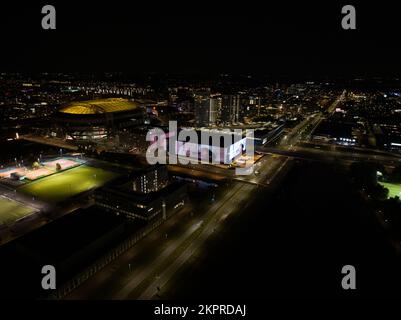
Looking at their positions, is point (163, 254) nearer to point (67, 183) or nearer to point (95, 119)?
point (67, 183)

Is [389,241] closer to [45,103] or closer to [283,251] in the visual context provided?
[283,251]

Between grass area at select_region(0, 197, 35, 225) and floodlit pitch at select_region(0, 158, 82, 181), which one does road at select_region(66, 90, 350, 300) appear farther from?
floodlit pitch at select_region(0, 158, 82, 181)

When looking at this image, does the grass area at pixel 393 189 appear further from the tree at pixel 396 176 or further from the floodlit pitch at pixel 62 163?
the floodlit pitch at pixel 62 163

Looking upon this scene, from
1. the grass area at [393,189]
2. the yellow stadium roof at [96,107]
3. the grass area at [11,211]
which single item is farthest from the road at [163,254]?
the yellow stadium roof at [96,107]

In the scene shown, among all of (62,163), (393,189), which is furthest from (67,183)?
(393,189)

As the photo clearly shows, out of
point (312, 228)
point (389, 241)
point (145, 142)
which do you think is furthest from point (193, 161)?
point (389, 241)
